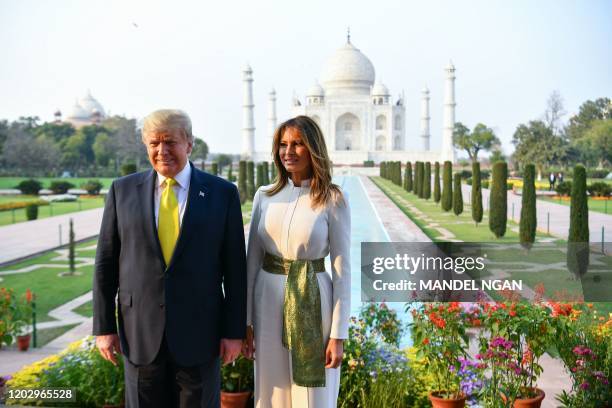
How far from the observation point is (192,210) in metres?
1.66

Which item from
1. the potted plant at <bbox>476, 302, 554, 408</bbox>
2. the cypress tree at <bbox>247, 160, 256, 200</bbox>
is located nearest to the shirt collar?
the potted plant at <bbox>476, 302, 554, 408</bbox>

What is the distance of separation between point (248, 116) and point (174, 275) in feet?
121

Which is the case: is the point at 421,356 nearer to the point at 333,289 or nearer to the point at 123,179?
the point at 333,289

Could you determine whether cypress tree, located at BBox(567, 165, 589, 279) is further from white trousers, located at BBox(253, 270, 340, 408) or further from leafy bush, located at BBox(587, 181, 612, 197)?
leafy bush, located at BBox(587, 181, 612, 197)

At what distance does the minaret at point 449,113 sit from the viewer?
35.9 meters

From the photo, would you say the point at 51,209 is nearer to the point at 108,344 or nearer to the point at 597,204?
the point at 597,204

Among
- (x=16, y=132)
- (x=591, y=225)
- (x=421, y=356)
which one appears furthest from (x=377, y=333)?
(x=16, y=132)

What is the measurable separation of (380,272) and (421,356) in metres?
1.11

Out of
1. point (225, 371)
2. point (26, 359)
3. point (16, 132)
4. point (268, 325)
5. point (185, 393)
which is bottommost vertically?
point (26, 359)

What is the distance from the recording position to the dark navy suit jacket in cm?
165

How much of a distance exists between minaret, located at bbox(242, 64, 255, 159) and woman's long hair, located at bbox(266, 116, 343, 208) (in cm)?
3574

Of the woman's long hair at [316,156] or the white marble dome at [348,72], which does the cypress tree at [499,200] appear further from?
the white marble dome at [348,72]

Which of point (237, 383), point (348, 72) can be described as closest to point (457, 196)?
point (237, 383)

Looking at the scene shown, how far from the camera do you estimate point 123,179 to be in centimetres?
172
